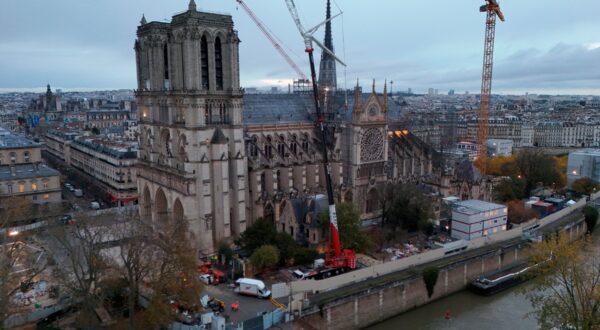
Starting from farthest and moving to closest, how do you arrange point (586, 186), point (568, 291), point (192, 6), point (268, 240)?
point (586, 186), point (192, 6), point (268, 240), point (568, 291)

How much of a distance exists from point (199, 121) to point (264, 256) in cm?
1435

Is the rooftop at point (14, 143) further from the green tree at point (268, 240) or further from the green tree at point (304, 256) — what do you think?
the green tree at point (304, 256)

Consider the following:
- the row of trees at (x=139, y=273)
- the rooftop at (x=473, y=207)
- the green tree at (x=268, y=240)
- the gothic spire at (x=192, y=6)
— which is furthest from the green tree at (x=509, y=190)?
the row of trees at (x=139, y=273)

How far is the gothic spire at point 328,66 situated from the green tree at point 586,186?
41209mm

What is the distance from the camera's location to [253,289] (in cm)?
3700

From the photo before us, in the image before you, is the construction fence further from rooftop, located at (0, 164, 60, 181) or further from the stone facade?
rooftop, located at (0, 164, 60, 181)

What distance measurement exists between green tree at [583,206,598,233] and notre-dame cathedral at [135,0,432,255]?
22735mm

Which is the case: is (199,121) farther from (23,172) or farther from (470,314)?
(470,314)

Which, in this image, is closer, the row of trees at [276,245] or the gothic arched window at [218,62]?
the row of trees at [276,245]

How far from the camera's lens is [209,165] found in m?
45.9

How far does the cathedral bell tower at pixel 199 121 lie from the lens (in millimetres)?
45031

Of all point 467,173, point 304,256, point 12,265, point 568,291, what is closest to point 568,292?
point 568,291

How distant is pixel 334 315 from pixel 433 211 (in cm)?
2365

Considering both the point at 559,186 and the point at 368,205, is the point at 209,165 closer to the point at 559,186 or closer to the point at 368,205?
the point at 368,205
